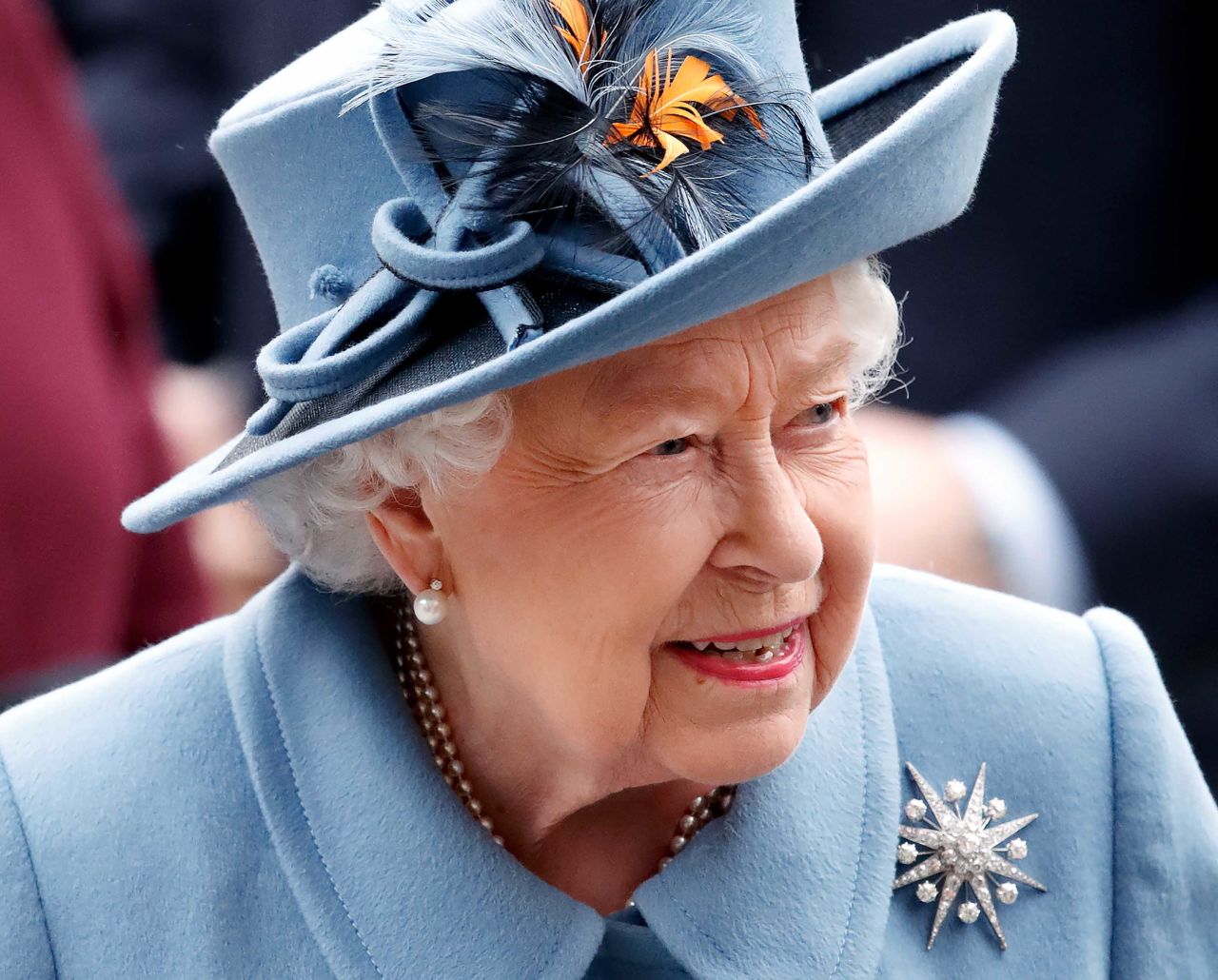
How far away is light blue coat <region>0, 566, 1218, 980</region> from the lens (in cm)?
187

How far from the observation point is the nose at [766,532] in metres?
1.67

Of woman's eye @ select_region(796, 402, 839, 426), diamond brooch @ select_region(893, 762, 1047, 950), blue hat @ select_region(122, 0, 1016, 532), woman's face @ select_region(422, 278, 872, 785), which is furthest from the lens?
diamond brooch @ select_region(893, 762, 1047, 950)

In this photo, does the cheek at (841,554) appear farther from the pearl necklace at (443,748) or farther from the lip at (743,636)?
the pearl necklace at (443,748)

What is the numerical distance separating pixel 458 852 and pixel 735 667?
406mm

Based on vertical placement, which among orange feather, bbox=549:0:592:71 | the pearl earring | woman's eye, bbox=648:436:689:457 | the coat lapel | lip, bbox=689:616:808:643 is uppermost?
orange feather, bbox=549:0:592:71

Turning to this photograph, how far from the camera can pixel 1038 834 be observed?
204cm

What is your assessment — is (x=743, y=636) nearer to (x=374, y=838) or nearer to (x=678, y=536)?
(x=678, y=536)

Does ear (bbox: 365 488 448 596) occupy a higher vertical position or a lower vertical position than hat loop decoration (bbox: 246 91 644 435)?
lower

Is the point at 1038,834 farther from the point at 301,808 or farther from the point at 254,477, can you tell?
the point at 254,477

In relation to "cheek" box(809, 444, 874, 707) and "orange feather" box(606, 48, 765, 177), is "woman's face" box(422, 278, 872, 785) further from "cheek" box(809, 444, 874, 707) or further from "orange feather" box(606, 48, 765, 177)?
"orange feather" box(606, 48, 765, 177)

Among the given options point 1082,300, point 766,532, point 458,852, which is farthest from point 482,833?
point 1082,300

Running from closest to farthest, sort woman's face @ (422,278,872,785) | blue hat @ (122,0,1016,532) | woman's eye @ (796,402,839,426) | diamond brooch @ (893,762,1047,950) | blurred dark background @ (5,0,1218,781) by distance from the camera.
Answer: blue hat @ (122,0,1016,532) → woman's face @ (422,278,872,785) → woman's eye @ (796,402,839,426) → diamond brooch @ (893,762,1047,950) → blurred dark background @ (5,0,1218,781)

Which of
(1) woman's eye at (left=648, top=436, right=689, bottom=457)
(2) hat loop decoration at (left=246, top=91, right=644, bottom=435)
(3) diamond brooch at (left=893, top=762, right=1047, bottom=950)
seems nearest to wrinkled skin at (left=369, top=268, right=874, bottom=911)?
(1) woman's eye at (left=648, top=436, right=689, bottom=457)

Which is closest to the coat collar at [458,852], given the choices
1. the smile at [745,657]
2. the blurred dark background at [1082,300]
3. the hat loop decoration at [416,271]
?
the smile at [745,657]
